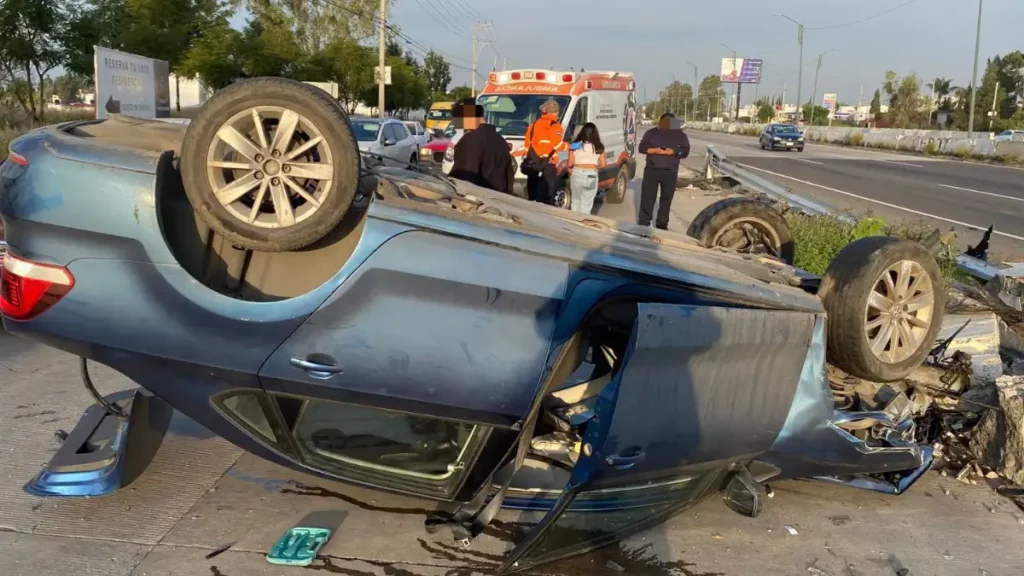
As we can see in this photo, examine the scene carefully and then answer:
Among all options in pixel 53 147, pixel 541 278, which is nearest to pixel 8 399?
pixel 53 147

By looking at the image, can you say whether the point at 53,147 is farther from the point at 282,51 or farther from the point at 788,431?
the point at 282,51

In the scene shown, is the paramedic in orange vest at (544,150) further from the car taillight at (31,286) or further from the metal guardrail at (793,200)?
the car taillight at (31,286)

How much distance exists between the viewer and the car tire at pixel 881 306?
354 cm

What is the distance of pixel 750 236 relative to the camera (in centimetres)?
523

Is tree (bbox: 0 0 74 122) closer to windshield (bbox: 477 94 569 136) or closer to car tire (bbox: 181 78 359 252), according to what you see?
windshield (bbox: 477 94 569 136)

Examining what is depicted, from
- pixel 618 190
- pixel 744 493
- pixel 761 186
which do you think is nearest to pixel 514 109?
pixel 618 190

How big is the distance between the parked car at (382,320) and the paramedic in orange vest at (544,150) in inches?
251

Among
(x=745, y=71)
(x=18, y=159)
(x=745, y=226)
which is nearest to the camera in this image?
(x=18, y=159)

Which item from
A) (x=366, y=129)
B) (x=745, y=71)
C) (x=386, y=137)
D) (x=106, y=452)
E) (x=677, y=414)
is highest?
(x=745, y=71)

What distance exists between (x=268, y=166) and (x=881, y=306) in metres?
2.71

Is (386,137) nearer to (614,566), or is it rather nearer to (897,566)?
(614,566)

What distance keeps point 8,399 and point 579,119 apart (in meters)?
11.0

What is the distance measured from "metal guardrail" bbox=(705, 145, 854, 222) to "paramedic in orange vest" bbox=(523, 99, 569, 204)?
3.52 metres

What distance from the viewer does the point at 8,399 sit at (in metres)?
4.78
